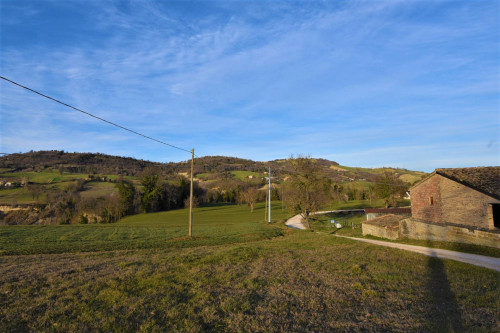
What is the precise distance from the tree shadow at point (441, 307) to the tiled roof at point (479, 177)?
46.9 feet

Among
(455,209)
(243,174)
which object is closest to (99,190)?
(243,174)

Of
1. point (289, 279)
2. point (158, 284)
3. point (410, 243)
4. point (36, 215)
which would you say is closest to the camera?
point (158, 284)

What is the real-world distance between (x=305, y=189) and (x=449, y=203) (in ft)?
51.0

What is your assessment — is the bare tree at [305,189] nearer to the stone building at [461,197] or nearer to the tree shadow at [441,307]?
the stone building at [461,197]

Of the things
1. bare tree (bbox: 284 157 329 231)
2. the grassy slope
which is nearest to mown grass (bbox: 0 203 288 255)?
bare tree (bbox: 284 157 329 231)

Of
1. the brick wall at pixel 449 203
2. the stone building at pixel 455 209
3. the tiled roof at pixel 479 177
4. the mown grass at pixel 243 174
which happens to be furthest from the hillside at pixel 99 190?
the tiled roof at pixel 479 177

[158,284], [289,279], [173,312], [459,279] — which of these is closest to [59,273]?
[158,284]

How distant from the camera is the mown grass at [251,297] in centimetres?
572

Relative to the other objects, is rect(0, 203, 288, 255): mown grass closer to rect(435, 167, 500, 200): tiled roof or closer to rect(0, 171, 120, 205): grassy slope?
rect(435, 167, 500, 200): tiled roof

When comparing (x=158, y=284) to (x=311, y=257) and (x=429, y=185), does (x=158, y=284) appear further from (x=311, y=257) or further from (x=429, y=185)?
(x=429, y=185)

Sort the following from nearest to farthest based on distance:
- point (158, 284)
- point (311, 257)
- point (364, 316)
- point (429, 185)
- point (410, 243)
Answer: point (364, 316)
point (158, 284)
point (311, 257)
point (410, 243)
point (429, 185)

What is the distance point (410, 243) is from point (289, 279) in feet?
50.5

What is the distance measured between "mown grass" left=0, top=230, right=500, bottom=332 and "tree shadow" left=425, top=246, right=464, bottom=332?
23 millimetres

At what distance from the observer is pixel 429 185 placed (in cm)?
2547
